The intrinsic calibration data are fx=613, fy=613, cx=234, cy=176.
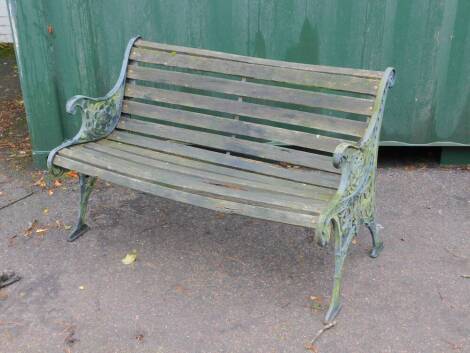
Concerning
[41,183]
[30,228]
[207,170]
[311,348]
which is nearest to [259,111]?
[207,170]

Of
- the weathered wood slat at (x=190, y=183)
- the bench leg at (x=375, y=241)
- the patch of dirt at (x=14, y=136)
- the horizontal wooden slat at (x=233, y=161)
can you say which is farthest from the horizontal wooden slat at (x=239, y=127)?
the patch of dirt at (x=14, y=136)

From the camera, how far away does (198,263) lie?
11.6ft

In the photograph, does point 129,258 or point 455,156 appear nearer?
point 129,258

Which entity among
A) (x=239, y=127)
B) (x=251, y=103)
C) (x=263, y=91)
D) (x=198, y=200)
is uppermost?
(x=263, y=91)

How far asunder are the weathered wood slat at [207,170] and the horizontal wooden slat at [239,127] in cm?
23

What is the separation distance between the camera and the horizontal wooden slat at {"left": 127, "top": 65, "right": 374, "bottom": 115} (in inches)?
125

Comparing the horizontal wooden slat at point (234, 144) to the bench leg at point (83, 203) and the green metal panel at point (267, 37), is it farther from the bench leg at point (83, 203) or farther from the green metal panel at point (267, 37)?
the green metal panel at point (267, 37)

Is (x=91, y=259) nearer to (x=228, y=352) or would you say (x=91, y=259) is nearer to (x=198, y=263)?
(x=198, y=263)

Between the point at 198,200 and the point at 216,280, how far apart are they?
1.88 feet

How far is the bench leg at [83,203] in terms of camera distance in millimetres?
3723

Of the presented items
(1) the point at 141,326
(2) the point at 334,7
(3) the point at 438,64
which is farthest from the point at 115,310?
(3) the point at 438,64

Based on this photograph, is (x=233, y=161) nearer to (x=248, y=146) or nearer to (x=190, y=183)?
Result: (x=248, y=146)

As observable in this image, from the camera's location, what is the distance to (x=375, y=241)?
353 centimetres

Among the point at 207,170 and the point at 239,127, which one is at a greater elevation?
the point at 239,127
